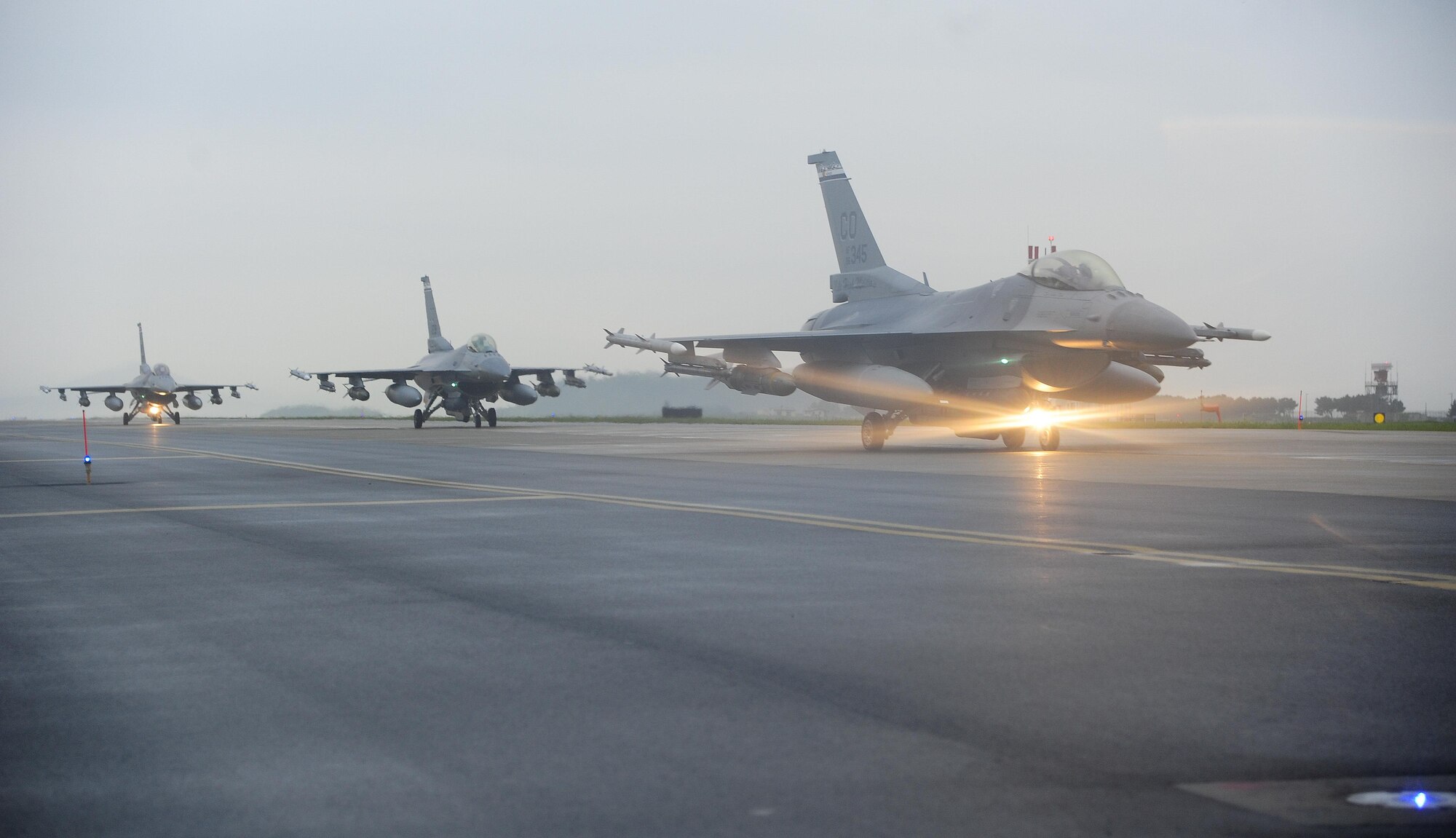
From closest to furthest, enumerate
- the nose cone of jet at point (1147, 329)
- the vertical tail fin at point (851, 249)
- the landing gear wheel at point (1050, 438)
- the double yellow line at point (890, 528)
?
1. the double yellow line at point (890, 528)
2. the nose cone of jet at point (1147, 329)
3. the landing gear wheel at point (1050, 438)
4. the vertical tail fin at point (851, 249)

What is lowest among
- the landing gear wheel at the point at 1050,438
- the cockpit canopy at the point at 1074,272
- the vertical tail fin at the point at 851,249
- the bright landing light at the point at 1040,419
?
the landing gear wheel at the point at 1050,438

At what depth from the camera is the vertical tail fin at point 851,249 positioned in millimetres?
29562

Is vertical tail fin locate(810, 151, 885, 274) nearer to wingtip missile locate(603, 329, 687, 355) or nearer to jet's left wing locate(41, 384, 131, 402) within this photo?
wingtip missile locate(603, 329, 687, 355)

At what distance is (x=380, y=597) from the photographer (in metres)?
7.02

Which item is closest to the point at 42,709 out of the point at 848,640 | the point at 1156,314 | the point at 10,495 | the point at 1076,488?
the point at 848,640

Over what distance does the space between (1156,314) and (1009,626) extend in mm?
17185

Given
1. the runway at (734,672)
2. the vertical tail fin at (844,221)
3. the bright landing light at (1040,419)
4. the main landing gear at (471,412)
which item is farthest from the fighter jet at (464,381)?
the runway at (734,672)

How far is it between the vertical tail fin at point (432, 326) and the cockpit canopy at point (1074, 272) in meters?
34.8

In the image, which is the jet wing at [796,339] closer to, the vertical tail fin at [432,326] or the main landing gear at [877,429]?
the main landing gear at [877,429]

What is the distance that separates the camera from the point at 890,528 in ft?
34.2

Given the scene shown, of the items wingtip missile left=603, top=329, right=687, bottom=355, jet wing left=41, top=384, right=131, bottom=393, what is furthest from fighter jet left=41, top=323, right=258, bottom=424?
wingtip missile left=603, top=329, right=687, bottom=355

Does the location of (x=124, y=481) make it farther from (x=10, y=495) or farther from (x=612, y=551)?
(x=612, y=551)

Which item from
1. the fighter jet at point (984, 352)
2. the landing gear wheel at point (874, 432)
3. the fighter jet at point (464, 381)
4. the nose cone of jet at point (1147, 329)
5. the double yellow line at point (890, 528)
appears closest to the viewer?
the double yellow line at point (890, 528)

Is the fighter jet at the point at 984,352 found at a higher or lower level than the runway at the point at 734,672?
higher
